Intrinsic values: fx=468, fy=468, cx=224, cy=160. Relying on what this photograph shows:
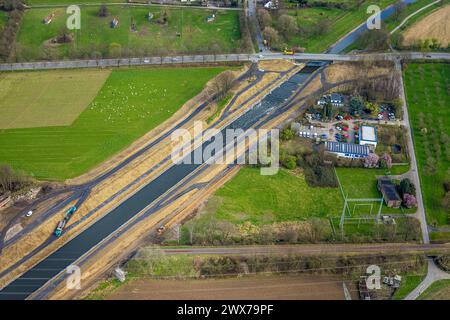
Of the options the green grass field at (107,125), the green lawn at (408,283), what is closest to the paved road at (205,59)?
the green grass field at (107,125)

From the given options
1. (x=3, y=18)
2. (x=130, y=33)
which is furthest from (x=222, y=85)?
(x=3, y=18)

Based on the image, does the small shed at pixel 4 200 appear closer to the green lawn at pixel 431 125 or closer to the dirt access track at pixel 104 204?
the dirt access track at pixel 104 204

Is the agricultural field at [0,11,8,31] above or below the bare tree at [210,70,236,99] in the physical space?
above

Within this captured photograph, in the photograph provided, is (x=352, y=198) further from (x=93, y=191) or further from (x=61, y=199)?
(x=61, y=199)

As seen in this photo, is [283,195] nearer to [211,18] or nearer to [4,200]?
[4,200]

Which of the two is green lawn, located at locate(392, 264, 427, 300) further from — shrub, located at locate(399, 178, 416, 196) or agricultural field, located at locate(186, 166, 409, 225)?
shrub, located at locate(399, 178, 416, 196)

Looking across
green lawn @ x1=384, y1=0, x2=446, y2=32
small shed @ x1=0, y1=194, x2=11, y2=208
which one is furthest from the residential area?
green lawn @ x1=384, y1=0, x2=446, y2=32
